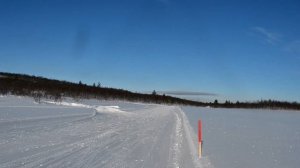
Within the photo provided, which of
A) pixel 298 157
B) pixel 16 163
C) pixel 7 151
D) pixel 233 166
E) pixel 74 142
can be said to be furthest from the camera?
pixel 74 142

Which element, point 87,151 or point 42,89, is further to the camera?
point 42,89

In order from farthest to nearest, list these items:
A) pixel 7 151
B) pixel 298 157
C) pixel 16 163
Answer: pixel 298 157 → pixel 7 151 → pixel 16 163

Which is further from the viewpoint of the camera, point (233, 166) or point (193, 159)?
point (193, 159)

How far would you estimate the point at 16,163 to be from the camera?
8664mm

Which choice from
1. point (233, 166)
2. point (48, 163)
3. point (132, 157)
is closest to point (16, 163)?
point (48, 163)

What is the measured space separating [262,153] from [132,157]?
4.17 metres

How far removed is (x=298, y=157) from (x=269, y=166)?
222 centimetres

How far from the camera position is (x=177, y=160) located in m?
10.2

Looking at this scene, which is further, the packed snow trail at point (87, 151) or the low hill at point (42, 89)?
the low hill at point (42, 89)

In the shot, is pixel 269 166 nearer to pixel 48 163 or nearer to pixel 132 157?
pixel 132 157

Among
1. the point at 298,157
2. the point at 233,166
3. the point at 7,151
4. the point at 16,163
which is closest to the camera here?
the point at 16,163

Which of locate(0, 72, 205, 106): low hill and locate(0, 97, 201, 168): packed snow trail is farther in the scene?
locate(0, 72, 205, 106): low hill

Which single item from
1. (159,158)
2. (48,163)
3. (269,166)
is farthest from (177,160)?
(48,163)

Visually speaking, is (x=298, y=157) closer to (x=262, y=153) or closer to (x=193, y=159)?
(x=262, y=153)
